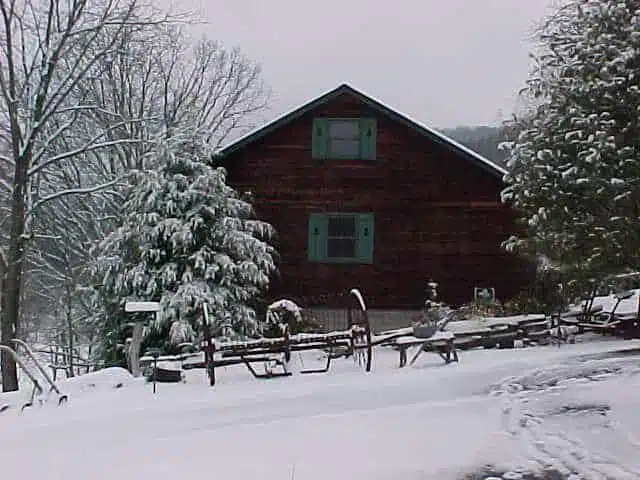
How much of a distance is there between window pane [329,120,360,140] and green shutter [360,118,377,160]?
13 cm

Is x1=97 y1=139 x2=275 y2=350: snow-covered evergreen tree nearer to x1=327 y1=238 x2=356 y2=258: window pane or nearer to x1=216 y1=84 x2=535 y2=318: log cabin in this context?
x1=216 y1=84 x2=535 y2=318: log cabin

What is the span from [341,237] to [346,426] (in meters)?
11.6

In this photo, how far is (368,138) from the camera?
19266 millimetres

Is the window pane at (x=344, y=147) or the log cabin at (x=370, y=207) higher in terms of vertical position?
the window pane at (x=344, y=147)

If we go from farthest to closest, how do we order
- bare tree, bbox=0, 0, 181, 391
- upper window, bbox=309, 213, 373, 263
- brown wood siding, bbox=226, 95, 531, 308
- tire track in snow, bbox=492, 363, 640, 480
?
1. upper window, bbox=309, 213, 373, 263
2. brown wood siding, bbox=226, 95, 531, 308
3. bare tree, bbox=0, 0, 181, 391
4. tire track in snow, bbox=492, 363, 640, 480

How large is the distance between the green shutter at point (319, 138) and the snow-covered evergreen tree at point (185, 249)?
3.07 m

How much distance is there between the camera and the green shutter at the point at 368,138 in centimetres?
1927

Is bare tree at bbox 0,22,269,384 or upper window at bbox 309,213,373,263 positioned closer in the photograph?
upper window at bbox 309,213,373,263

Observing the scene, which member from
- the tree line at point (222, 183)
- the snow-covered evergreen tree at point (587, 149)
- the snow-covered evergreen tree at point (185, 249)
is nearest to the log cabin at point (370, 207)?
the tree line at point (222, 183)

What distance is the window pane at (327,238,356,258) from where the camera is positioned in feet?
63.3

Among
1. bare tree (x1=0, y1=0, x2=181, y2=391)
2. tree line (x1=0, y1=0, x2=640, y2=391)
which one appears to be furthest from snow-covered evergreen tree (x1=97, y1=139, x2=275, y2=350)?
bare tree (x1=0, y1=0, x2=181, y2=391)

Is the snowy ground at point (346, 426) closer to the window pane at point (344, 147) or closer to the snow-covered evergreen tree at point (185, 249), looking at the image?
the snow-covered evergreen tree at point (185, 249)

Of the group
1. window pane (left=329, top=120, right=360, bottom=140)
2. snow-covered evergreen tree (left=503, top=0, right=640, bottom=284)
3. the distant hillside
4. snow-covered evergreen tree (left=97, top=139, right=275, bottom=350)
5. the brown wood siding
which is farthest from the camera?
the distant hillside

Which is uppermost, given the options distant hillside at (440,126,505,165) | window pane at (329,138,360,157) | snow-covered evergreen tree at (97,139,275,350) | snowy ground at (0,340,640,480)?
distant hillside at (440,126,505,165)
